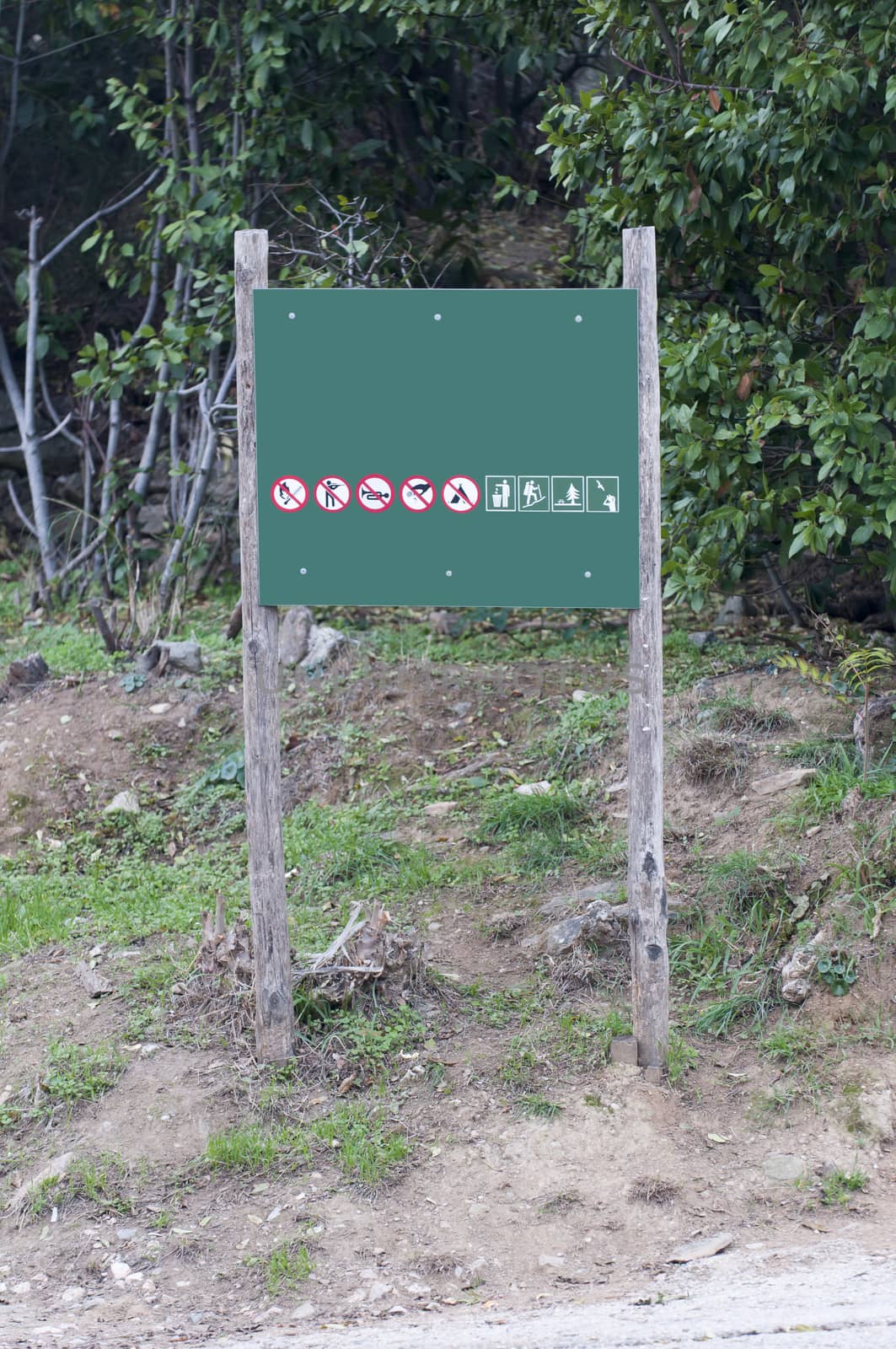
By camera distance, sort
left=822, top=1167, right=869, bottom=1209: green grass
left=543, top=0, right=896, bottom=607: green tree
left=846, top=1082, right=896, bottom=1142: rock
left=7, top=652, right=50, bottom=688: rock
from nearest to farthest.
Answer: left=822, top=1167, right=869, bottom=1209: green grass, left=846, top=1082, right=896, bottom=1142: rock, left=543, top=0, right=896, bottom=607: green tree, left=7, top=652, right=50, bottom=688: rock

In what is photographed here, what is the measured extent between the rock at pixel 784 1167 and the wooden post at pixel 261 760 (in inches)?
57.0

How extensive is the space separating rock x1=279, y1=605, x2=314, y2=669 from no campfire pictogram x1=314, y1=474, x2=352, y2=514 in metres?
3.05

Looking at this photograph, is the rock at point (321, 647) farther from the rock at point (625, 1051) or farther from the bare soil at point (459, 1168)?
the rock at point (625, 1051)

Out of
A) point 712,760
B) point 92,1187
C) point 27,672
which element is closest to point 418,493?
point 712,760

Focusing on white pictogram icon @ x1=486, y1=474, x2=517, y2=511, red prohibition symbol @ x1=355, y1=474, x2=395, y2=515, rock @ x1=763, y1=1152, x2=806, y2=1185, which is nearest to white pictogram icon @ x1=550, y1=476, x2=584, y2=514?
white pictogram icon @ x1=486, y1=474, x2=517, y2=511

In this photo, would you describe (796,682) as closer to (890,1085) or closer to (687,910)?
(687,910)

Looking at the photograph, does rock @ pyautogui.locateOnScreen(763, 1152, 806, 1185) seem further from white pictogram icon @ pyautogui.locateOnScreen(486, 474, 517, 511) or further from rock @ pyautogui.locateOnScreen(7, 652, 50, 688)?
rock @ pyautogui.locateOnScreen(7, 652, 50, 688)

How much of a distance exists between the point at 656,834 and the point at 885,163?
8.96 ft

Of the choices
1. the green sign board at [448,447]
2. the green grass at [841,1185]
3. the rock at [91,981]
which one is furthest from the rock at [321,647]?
the green grass at [841,1185]

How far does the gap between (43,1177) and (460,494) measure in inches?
90.4

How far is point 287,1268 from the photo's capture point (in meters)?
3.31

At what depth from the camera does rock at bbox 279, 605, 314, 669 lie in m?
6.84

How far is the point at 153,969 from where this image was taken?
4.55 m

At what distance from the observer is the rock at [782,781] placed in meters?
4.99
